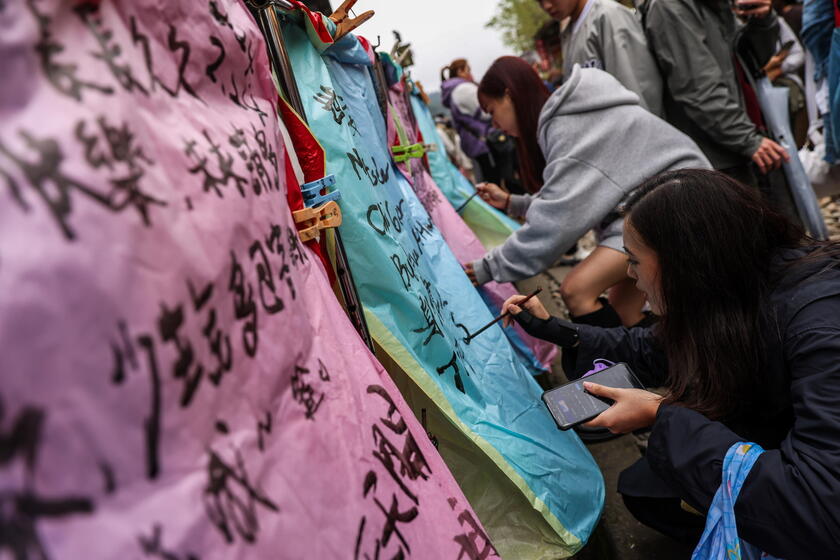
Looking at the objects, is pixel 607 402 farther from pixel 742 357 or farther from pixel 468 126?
pixel 468 126

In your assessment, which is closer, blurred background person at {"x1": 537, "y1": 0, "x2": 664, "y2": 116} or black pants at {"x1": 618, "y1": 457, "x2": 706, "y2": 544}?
black pants at {"x1": 618, "y1": 457, "x2": 706, "y2": 544}

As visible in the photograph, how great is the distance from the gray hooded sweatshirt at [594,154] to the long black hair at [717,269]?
0.68 m

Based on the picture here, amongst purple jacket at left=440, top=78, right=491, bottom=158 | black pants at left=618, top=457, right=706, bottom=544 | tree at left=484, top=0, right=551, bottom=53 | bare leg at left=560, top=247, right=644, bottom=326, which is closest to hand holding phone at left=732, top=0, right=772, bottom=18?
bare leg at left=560, top=247, right=644, bottom=326

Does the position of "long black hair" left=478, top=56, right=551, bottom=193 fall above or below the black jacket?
above

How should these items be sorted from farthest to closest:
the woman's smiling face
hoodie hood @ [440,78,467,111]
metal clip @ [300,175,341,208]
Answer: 1. hoodie hood @ [440,78,467,111]
2. the woman's smiling face
3. metal clip @ [300,175,341,208]

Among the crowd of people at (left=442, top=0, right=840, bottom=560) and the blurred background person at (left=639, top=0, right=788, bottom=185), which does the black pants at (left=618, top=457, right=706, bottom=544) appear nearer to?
the crowd of people at (left=442, top=0, right=840, bottom=560)

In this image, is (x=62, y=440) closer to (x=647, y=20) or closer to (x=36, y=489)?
(x=36, y=489)

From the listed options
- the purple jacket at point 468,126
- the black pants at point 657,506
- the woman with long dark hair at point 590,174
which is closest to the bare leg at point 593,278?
the woman with long dark hair at point 590,174

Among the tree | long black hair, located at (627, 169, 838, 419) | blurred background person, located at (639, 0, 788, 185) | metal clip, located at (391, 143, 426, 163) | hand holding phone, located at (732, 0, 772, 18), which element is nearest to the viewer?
long black hair, located at (627, 169, 838, 419)

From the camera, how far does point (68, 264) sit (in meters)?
0.41

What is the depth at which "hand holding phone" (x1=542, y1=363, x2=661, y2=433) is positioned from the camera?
4.46ft

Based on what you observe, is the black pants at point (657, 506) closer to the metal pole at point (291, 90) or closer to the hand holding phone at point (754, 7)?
the metal pole at point (291, 90)

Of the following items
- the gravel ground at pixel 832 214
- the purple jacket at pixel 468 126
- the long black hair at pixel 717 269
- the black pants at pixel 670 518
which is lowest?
the gravel ground at pixel 832 214

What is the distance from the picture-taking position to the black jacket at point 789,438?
3.17 ft
